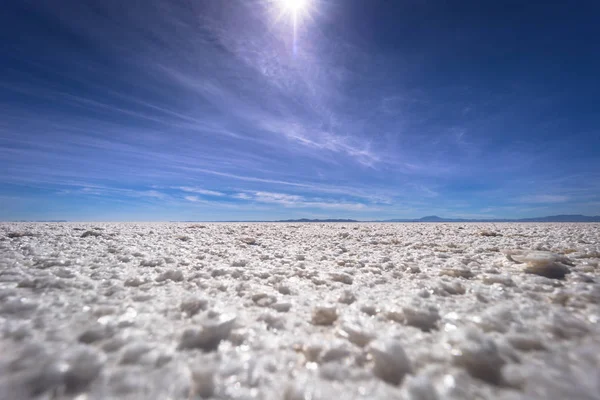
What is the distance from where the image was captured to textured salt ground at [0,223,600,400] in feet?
5.22

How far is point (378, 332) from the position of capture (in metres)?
2.27

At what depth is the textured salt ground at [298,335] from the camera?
1591 millimetres

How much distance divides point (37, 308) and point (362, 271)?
4634 millimetres

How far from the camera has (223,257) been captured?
19.2ft

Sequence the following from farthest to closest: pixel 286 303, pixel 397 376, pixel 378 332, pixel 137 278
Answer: pixel 137 278, pixel 286 303, pixel 378 332, pixel 397 376

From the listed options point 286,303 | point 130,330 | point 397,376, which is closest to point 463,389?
point 397,376

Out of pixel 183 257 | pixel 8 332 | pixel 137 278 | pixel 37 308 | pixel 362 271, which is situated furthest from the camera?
pixel 183 257

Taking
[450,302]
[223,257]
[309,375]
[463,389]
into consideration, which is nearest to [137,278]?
[223,257]

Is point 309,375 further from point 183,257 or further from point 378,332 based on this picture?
point 183,257

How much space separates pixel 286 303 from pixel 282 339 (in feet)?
2.37

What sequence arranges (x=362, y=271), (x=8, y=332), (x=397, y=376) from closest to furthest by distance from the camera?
(x=397, y=376)
(x=8, y=332)
(x=362, y=271)

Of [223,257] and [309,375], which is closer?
[309,375]

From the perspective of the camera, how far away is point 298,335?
7.45ft

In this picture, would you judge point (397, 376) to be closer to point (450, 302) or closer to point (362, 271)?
point (450, 302)
